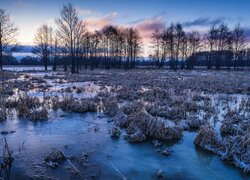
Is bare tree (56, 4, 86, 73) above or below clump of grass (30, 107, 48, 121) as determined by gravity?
above

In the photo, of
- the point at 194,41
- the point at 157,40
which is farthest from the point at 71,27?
the point at 194,41

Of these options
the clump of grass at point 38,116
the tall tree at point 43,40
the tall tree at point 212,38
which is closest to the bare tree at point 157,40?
the tall tree at point 212,38

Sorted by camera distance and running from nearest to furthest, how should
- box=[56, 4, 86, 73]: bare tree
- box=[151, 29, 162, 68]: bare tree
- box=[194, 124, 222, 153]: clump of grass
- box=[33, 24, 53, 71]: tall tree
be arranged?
box=[194, 124, 222, 153]: clump of grass
box=[56, 4, 86, 73]: bare tree
box=[33, 24, 53, 71]: tall tree
box=[151, 29, 162, 68]: bare tree

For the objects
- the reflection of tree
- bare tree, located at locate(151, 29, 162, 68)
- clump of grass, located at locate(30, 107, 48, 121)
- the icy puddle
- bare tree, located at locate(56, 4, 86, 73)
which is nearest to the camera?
the reflection of tree

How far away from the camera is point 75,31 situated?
1398 inches

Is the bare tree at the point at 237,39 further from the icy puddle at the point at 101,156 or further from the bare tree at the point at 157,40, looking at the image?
the icy puddle at the point at 101,156

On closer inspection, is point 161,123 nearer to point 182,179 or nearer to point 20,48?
point 182,179

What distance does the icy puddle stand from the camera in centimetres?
517

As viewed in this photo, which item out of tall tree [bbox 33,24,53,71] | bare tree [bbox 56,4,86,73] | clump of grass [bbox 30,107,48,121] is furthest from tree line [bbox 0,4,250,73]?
→ clump of grass [bbox 30,107,48,121]

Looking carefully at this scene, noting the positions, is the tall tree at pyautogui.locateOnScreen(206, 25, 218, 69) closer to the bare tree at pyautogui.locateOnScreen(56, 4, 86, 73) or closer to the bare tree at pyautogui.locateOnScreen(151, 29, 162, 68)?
→ the bare tree at pyautogui.locateOnScreen(151, 29, 162, 68)

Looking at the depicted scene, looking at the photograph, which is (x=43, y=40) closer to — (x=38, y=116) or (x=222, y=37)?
(x=222, y=37)

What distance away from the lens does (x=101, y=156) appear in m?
6.04

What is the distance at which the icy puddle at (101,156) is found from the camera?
17.0 feet

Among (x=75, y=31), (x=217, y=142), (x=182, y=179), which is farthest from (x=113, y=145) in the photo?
(x=75, y=31)
